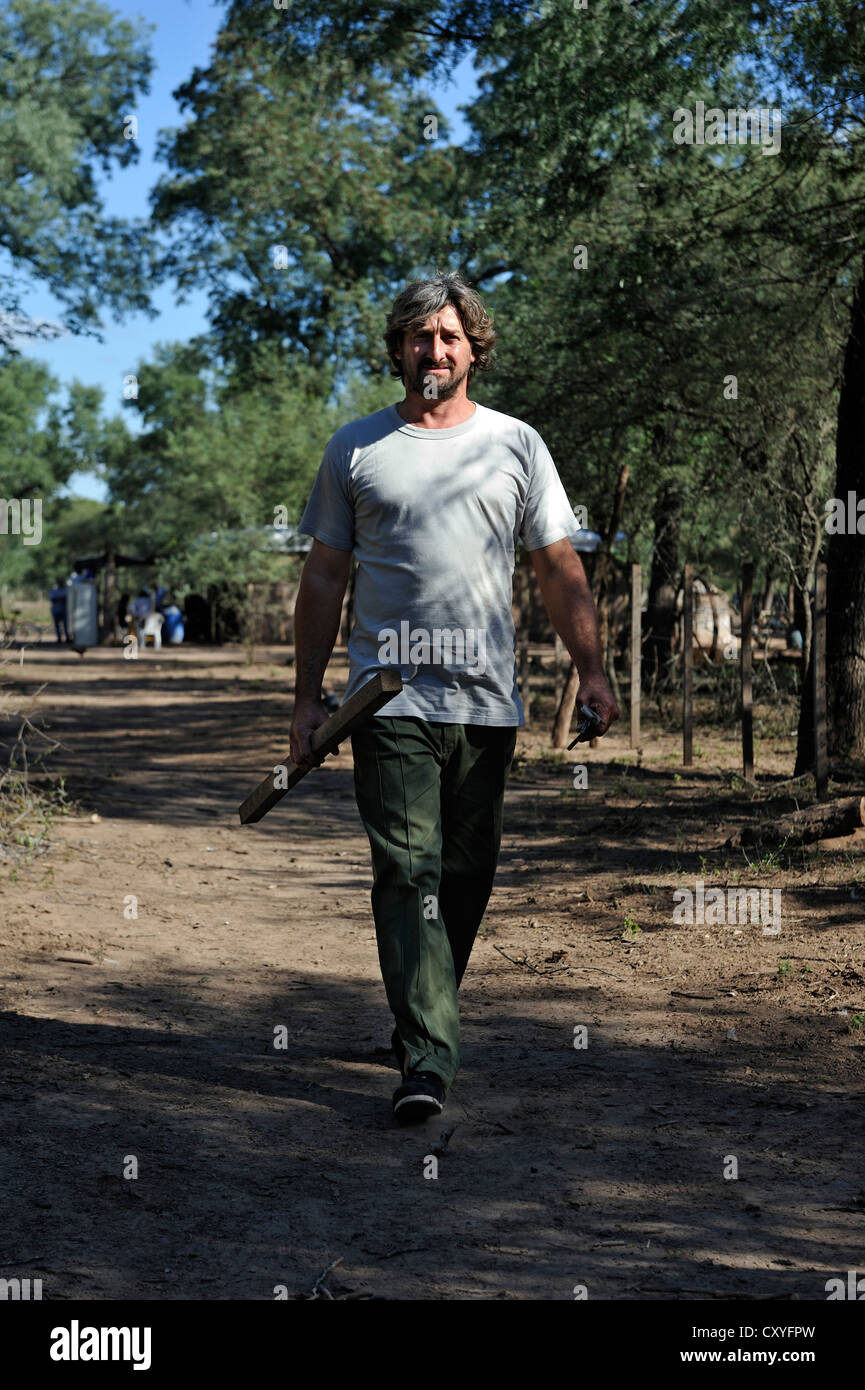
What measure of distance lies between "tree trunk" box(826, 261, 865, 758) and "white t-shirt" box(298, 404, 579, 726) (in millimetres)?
6534

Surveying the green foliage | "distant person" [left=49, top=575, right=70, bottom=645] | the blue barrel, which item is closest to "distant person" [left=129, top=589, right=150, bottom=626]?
"distant person" [left=49, top=575, right=70, bottom=645]

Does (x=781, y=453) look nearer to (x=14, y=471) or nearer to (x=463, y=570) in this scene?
(x=463, y=570)

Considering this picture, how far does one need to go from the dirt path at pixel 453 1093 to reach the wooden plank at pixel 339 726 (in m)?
0.88

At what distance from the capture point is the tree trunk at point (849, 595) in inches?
399

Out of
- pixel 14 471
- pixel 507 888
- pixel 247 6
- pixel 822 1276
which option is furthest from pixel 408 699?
pixel 14 471

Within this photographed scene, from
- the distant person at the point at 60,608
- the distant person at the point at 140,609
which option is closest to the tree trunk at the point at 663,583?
the distant person at the point at 140,609

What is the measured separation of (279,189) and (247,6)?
23.0 meters

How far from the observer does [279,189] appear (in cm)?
3575

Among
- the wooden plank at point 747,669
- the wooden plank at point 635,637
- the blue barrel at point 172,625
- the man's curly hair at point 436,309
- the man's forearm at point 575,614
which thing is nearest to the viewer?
the man's curly hair at point 436,309
